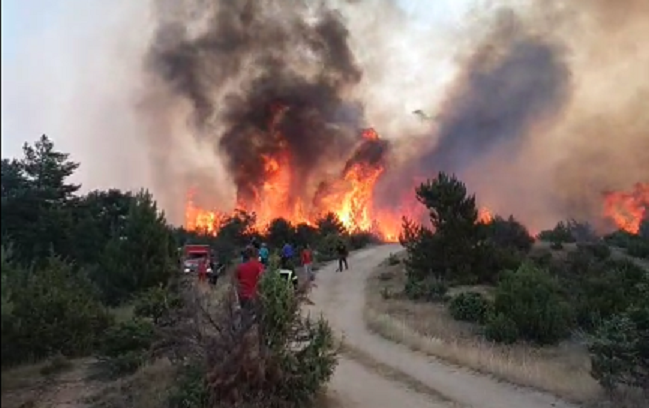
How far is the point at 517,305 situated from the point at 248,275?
14.8 metres

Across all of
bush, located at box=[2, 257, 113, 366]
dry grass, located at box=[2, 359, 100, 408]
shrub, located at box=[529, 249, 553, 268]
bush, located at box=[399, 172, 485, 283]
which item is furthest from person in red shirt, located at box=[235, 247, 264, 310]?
shrub, located at box=[529, 249, 553, 268]

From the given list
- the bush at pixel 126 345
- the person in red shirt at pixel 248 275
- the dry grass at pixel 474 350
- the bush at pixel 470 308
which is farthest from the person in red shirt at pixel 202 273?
the bush at pixel 470 308

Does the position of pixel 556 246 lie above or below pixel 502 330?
above

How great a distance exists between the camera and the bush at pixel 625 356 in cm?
1308

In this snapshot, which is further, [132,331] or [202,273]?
[202,273]

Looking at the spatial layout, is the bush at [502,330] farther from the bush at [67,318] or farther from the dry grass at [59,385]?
the dry grass at [59,385]

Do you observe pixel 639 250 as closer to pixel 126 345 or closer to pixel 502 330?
pixel 502 330

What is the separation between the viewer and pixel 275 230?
2304 inches

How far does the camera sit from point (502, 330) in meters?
22.4

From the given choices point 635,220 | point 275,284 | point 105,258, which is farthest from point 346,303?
point 635,220

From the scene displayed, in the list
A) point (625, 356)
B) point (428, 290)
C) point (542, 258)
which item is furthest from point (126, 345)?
point (542, 258)

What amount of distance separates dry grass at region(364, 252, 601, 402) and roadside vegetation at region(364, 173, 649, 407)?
42 mm

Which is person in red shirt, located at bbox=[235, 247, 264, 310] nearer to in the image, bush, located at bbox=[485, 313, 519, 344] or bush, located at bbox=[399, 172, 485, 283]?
bush, located at bbox=[485, 313, 519, 344]

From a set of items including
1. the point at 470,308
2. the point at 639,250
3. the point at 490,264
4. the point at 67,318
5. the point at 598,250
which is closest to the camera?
the point at 67,318
